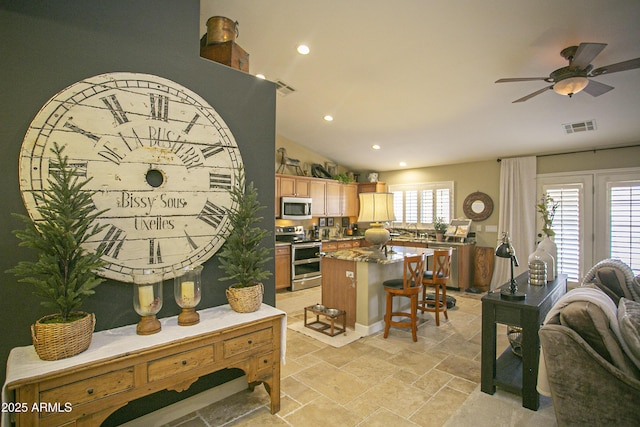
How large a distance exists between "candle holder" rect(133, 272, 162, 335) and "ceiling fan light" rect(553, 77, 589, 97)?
11.6 ft

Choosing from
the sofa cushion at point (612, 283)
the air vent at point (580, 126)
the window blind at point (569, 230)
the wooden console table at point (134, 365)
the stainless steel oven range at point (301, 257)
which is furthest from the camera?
the stainless steel oven range at point (301, 257)

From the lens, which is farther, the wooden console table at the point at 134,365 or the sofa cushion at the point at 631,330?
the sofa cushion at the point at 631,330

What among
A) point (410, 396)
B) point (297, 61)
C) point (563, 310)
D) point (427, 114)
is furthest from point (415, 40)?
point (410, 396)

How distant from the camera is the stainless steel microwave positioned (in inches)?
234

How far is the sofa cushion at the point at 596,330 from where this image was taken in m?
1.62

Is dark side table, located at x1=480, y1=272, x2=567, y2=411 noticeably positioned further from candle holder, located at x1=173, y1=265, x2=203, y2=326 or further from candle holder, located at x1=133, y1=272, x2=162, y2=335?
candle holder, located at x1=133, y1=272, x2=162, y2=335

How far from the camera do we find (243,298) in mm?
2123

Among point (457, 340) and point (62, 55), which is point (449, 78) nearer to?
point (457, 340)

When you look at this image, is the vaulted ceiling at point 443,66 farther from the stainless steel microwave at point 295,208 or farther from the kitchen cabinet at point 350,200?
the kitchen cabinet at point 350,200

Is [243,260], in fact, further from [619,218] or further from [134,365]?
[619,218]

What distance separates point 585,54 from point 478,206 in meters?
4.06

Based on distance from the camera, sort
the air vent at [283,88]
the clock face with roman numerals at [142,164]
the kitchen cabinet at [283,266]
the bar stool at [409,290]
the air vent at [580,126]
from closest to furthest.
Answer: the clock face with roman numerals at [142,164]
the bar stool at [409,290]
the air vent at [580,126]
the air vent at [283,88]
the kitchen cabinet at [283,266]

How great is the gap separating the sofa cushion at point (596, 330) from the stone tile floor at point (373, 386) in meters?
0.80

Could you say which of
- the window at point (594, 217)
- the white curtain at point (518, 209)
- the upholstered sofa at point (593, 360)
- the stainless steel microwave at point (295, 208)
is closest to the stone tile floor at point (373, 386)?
the upholstered sofa at point (593, 360)
